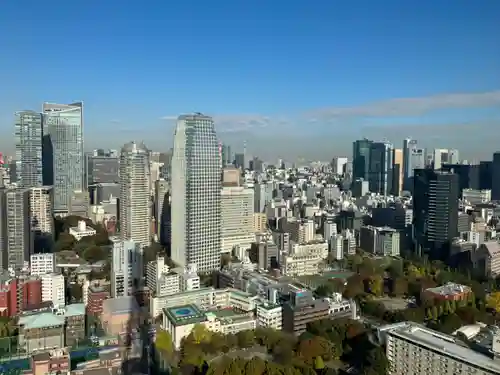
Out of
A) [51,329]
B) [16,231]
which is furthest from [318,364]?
[16,231]

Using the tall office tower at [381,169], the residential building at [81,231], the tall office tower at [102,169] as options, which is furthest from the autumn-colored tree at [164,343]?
the tall office tower at [381,169]

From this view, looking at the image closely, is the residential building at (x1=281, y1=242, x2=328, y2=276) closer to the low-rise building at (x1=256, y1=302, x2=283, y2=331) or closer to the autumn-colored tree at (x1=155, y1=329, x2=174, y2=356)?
the low-rise building at (x1=256, y1=302, x2=283, y2=331)

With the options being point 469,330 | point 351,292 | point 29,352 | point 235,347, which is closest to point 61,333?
point 29,352

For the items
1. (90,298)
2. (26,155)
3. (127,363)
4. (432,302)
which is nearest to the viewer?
(127,363)

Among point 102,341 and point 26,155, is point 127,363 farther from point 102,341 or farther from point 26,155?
point 26,155

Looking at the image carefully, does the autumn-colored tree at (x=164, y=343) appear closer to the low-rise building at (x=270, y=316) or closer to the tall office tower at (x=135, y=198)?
the low-rise building at (x=270, y=316)

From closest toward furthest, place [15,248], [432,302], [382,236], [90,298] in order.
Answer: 1. [90,298]
2. [432,302]
3. [15,248]
4. [382,236]
